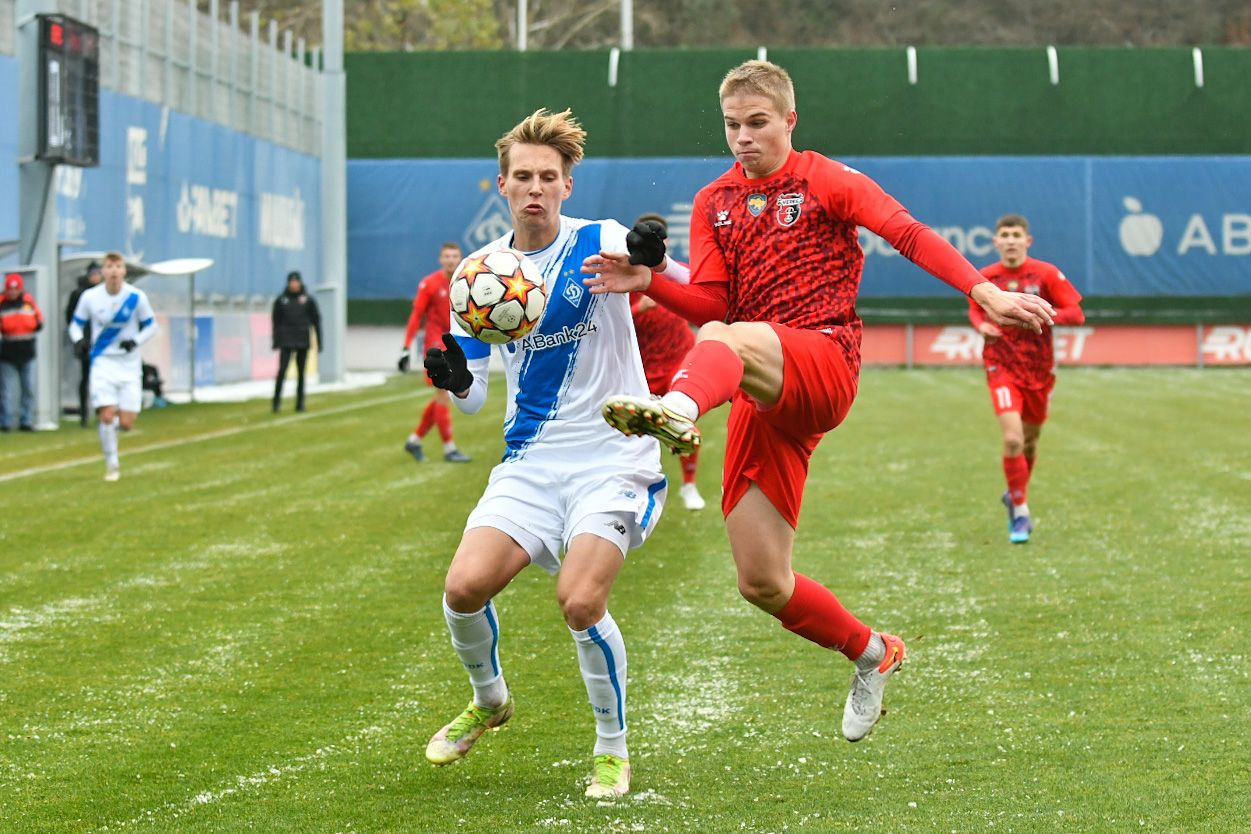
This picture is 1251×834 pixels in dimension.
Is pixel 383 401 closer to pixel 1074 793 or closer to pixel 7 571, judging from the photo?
pixel 7 571

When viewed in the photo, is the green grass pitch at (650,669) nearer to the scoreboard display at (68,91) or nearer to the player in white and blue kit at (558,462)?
the player in white and blue kit at (558,462)

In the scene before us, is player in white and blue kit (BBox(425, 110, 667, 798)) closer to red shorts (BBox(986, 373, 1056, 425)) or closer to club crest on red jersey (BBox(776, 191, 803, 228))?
club crest on red jersey (BBox(776, 191, 803, 228))

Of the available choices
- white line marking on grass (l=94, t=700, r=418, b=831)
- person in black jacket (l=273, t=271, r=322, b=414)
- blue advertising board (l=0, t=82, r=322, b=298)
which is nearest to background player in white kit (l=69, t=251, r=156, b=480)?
blue advertising board (l=0, t=82, r=322, b=298)

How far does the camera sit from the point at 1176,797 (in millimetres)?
5207

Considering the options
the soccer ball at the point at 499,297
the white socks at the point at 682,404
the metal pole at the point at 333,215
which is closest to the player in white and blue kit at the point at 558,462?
the soccer ball at the point at 499,297

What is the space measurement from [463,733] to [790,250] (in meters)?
1.92

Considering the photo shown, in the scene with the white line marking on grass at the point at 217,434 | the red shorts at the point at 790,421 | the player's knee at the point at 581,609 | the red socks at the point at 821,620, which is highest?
the red shorts at the point at 790,421

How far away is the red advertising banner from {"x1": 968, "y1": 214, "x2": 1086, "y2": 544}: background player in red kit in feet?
87.6

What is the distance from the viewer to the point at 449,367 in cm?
551

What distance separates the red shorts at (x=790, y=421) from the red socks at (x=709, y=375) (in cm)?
33

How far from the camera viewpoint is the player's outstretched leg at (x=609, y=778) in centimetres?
533

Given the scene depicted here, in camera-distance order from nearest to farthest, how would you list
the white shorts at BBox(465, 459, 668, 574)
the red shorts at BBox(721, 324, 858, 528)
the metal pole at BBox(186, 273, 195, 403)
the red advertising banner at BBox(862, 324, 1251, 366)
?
the red shorts at BBox(721, 324, 858, 528) < the white shorts at BBox(465, 459, 668, 574) < the metal pole at BBox(186, 273, 195, 403) < the red advertising banner at BBox(862, 324, 1251, 366)

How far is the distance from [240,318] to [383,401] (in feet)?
16.5

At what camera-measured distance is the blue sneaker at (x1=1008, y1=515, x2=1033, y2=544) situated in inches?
440
